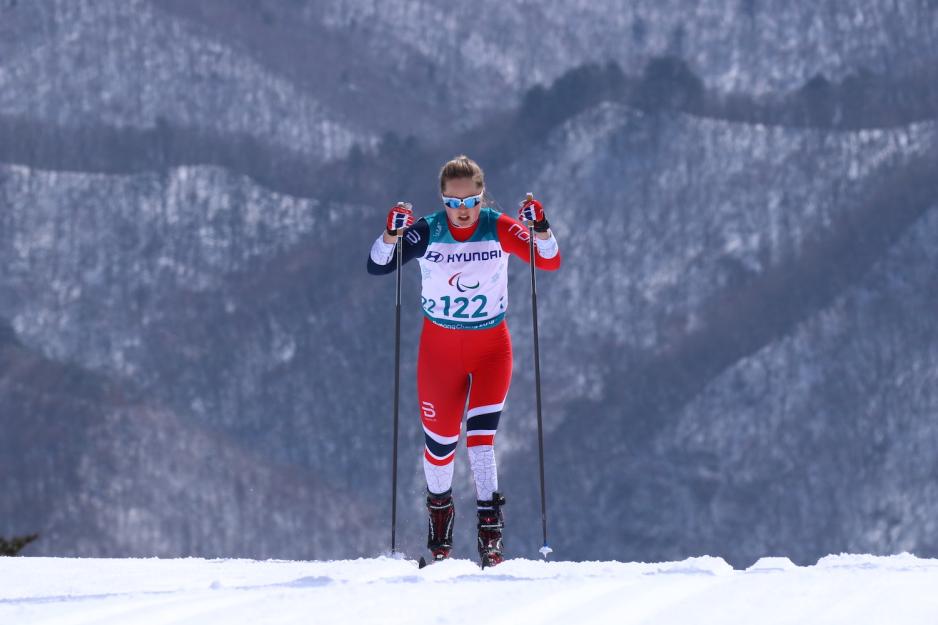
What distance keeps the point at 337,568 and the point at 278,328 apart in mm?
54875

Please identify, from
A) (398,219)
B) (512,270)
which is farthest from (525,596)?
(512,270)

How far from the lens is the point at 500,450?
196ft

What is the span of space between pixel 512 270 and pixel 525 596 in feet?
169

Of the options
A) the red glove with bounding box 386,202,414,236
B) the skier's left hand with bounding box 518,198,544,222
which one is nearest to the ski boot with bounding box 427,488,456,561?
the red glove with bounding box 386,202,414,236

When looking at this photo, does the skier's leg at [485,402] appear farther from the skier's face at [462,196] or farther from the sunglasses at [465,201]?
the sunglasses at [465,201]

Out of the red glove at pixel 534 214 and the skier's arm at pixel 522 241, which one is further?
the skier's arm at pixel 522 241

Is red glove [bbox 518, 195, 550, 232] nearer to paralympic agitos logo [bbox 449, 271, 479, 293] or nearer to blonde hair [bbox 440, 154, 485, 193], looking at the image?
blonde hair [bbox 440, 154, 485, 193]

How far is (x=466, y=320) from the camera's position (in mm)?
8312

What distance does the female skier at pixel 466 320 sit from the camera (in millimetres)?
8266

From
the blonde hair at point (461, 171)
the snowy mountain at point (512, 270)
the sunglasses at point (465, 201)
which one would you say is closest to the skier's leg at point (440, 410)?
the sunglasses at point (465, 201)

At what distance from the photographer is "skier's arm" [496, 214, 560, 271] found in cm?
832

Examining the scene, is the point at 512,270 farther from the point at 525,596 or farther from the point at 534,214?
the point at 525,596

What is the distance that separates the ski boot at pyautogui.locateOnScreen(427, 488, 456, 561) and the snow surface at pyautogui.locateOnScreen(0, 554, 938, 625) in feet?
3.14

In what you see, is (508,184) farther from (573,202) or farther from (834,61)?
(834,61)
